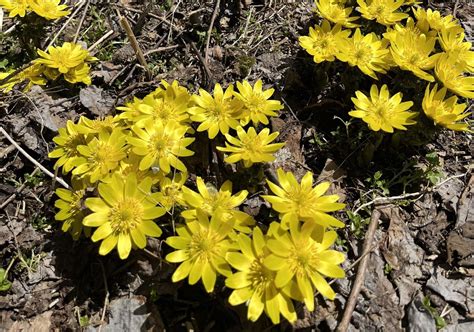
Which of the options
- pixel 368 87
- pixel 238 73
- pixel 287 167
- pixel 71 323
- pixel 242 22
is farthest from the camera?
pixel 242 22

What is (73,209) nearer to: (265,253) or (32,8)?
(265,253)

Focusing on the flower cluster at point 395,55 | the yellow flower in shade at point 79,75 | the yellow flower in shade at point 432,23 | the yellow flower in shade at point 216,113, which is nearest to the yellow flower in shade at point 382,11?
the flower cluster at point 395,55

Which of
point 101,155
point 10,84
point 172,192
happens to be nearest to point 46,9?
point 10,84

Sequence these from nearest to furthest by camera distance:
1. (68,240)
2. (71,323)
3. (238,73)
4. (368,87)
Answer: (71,323), (68,240), (368,87), (238,73)

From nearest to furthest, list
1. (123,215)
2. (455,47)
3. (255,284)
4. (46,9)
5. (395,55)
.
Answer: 1. (255,284)
2. (123,215)
3. (395,55)
4. (455,47)
5. (46,9)

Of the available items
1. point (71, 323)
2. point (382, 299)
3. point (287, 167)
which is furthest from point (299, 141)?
point (71, 323)

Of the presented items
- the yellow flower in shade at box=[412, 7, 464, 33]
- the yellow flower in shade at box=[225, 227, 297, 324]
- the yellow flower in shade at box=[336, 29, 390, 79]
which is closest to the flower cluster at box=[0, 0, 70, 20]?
the yellow flower in shade at box=[336, 29, 390, 79]

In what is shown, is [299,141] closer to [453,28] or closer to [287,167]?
[287,167]
